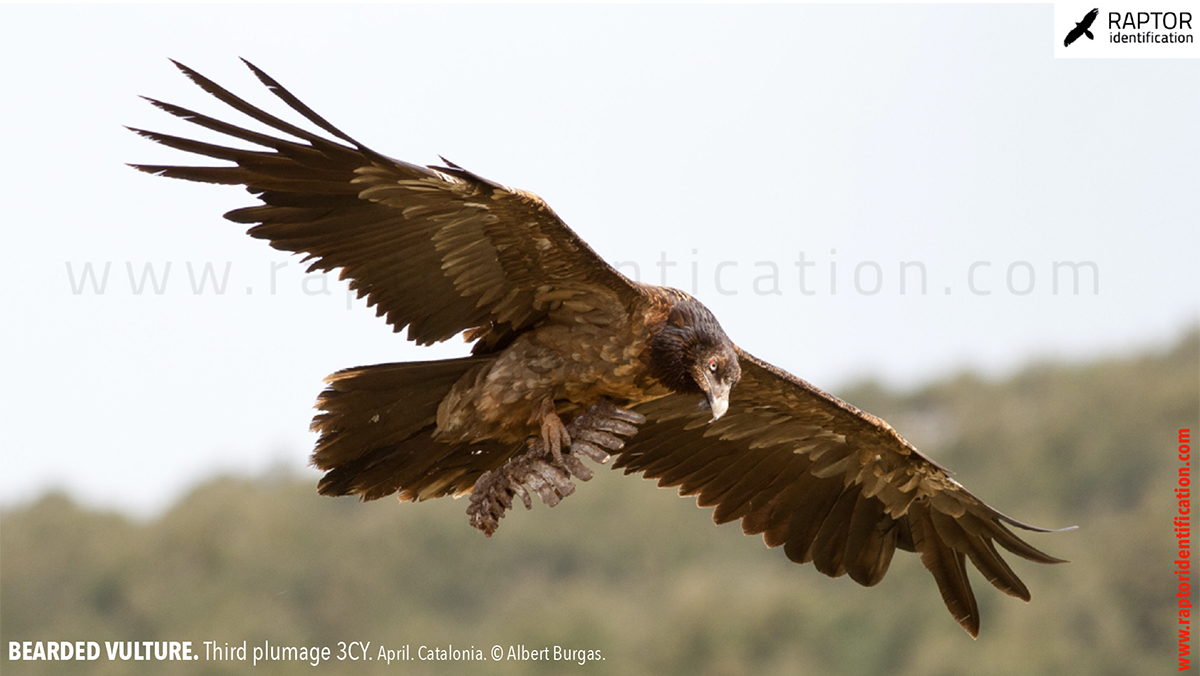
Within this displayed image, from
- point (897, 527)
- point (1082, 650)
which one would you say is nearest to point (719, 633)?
point (1082, 650)

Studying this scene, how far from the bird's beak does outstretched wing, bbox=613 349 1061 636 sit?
3.43 ft

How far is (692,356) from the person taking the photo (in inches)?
258

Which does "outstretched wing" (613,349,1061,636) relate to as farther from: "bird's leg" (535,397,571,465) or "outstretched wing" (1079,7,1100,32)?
"outstretched wing" (1079,7,1100,32)

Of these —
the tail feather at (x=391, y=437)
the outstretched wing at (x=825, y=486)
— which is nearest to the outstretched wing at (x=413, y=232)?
the tail feather at (x=391, y=437)

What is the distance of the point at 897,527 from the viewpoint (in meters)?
8.14

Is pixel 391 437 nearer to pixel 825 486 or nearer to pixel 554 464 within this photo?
pixel 554 464

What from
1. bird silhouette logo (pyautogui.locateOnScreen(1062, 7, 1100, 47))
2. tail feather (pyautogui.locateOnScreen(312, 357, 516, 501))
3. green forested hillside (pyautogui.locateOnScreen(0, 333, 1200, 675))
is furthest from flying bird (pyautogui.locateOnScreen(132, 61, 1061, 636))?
green forested hillside (pyautogui.locateOnScreen(0, 333, 1200, 675))

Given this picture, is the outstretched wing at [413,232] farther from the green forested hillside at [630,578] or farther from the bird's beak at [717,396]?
the green forested hillside at [630,578]

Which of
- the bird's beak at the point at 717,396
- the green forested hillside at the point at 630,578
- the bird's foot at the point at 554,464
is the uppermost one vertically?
the bird's beak at the point at 717,396

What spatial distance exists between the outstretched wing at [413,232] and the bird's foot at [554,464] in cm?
44

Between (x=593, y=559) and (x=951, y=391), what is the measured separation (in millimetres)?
13367

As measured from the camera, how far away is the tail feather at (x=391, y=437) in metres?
6.78

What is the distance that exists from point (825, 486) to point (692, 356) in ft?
6.28

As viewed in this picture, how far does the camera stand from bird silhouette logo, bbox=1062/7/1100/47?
41.3 ft
